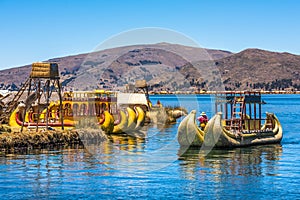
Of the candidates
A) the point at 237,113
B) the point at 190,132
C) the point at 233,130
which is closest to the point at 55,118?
the point at 190,132

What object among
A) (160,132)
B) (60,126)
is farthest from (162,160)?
(160,132)

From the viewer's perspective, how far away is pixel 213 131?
36.9m

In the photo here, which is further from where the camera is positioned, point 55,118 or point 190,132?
point 55,118

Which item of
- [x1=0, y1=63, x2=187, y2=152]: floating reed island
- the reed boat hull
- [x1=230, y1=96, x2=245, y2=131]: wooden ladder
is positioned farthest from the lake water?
[x1=230, y1=96, x2=245, y2=131]: wooden ladder

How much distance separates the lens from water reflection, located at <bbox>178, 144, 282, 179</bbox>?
1142 inches

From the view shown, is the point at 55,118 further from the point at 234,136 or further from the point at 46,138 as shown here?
the point at 234,136

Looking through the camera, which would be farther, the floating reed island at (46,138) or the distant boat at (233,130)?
the distant boat at (233,130)

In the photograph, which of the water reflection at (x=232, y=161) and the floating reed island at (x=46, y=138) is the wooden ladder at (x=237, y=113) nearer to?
the water reflection at (x=232, y=161)

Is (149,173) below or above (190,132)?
below

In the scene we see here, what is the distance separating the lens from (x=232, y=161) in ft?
107

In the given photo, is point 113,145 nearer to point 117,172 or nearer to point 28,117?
point 28,117

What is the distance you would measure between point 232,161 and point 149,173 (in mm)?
6449

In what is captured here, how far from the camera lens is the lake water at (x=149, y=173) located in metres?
23.6

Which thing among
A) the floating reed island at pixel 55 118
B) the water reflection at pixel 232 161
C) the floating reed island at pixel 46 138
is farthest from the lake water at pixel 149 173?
the floating reed island at pixel 55 118
